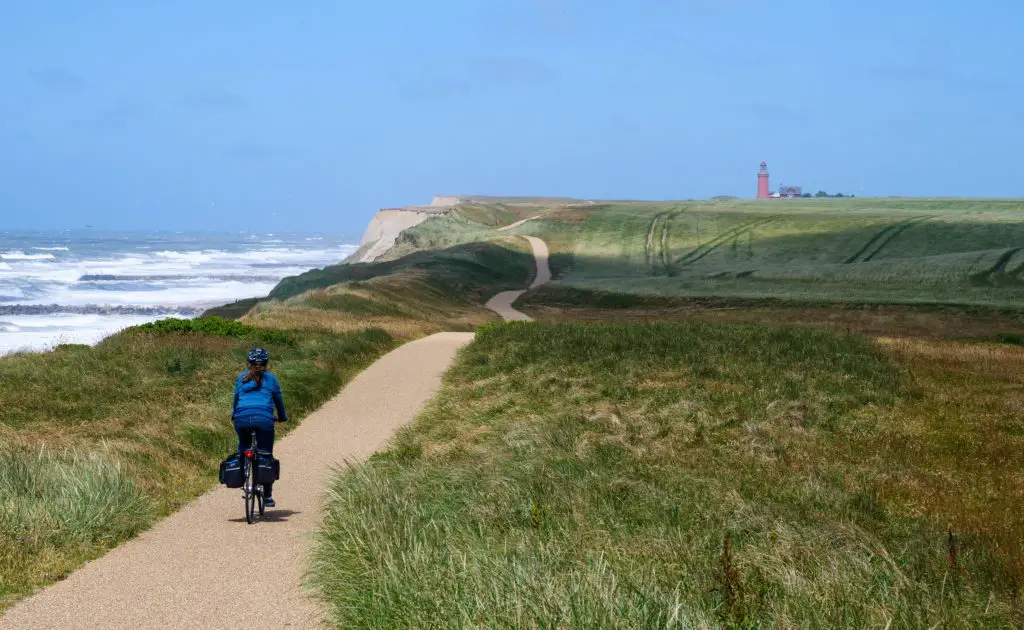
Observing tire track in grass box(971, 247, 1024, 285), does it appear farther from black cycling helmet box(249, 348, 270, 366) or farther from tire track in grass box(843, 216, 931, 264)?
black cycling helmet box(249, 348, 270, 366)

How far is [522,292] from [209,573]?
75862mm

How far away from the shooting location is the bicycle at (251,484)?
39.1ft

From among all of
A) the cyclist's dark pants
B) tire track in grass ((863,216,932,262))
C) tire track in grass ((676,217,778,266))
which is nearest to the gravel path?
the cyclist's dark pants

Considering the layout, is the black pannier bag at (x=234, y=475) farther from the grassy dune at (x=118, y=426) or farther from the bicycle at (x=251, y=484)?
the grassy dune at (x=118, y=426)

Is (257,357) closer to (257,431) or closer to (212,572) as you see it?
(257,431)

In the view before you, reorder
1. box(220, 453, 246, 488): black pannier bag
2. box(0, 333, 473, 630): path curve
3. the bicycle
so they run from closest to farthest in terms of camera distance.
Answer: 1. box(0, 333, 473, 630): path curve
2. the bicycle
3. box(220, 453, 246, 488): black pannier bag

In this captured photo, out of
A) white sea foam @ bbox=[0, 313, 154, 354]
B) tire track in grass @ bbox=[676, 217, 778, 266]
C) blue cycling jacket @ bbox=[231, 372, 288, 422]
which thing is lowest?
white sea foam @ bbox=[0, 313, 154, 354]

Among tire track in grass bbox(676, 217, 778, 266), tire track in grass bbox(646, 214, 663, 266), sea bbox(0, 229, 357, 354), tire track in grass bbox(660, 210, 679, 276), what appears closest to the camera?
sea bbox(0, 229, 357, 354)

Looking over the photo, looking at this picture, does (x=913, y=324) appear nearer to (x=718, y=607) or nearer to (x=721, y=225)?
(x=718, y=607)

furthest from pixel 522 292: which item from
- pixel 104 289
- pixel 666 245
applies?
pixel 104 289

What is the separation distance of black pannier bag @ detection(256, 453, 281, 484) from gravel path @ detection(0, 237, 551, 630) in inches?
18.9

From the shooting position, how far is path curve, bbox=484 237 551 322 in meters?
64.1

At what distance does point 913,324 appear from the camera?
50594 millimetres

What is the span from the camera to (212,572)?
9.81 meters
